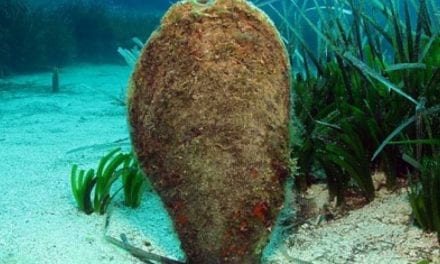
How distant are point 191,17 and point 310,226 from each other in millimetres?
1410

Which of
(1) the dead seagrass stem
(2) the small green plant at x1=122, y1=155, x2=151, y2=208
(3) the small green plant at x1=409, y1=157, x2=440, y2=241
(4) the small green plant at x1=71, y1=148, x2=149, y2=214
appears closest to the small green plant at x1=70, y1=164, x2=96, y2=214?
(4) the small green plant at x1=71, y1=148, x2=149, y2=214

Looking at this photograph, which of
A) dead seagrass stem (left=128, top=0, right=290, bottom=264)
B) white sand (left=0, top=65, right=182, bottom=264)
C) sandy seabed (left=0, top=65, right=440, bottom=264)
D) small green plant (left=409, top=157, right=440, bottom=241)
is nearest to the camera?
dead seagrass stem (left=128, top=0, right=290, bottom=264)

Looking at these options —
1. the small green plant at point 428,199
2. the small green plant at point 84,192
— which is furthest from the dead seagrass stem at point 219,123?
the small green plant at point 84,192

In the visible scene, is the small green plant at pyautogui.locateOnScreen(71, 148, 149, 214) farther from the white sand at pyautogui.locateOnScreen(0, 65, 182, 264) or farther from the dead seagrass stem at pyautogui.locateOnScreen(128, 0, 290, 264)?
the dead seagrass stem at pyautogui.locateOnScreen(128, 0, 290, 264)

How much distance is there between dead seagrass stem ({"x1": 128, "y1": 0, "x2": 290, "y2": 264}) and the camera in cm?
180

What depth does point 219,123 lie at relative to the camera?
1796mm

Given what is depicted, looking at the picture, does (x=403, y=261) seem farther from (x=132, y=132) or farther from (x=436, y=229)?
(x=132, y=132)

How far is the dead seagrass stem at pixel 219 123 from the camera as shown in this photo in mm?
1800

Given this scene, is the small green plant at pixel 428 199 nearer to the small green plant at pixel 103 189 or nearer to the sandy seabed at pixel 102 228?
the sandy seabed at pixel 102 228

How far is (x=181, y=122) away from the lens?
183 centimetres

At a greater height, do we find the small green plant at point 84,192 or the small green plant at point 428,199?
the small green plant at point 428,199

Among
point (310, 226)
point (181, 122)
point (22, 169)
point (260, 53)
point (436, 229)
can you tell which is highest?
point (260, 53)

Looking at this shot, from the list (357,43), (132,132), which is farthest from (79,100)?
(132,132)

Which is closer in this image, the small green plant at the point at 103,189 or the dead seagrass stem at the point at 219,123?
the dead seagrass stem at the point at 219,123
